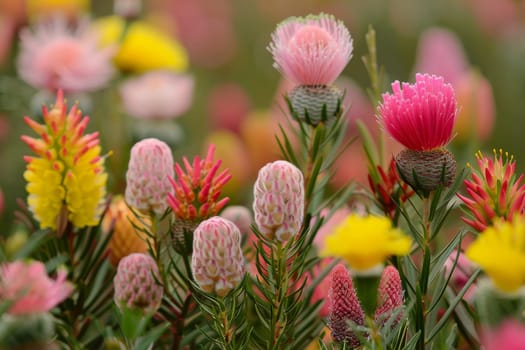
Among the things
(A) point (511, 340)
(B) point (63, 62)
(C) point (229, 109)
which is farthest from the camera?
(C) point (229, 109)

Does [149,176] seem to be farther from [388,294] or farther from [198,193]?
[388,294]

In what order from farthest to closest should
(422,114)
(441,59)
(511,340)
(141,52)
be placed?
1. (441,59)
2. (141,52)
3. (422,114)
4. (511,340)

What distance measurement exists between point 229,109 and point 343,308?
1.26 m

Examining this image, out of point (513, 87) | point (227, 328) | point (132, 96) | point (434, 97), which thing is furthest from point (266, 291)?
point (513, 87)

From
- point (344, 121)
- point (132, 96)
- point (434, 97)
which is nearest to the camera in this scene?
point (434, 97)

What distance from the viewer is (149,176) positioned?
482 millimetres

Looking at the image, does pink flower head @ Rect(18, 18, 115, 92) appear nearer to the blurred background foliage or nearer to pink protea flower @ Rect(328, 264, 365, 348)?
the blurred background foliage

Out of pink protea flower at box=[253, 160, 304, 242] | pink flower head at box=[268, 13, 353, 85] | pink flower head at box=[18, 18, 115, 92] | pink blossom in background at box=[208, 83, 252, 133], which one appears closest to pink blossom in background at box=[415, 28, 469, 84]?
pink blossom in background at box=[208, 83, 252, 133]

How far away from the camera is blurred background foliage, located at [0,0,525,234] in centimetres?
122

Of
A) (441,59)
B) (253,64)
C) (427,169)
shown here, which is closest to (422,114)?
(427,169)

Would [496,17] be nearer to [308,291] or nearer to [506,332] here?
[308,291]

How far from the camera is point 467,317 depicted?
0.47 meters

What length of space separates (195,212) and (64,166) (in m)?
0.09

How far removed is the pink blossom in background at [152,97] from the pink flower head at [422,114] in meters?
0.72
